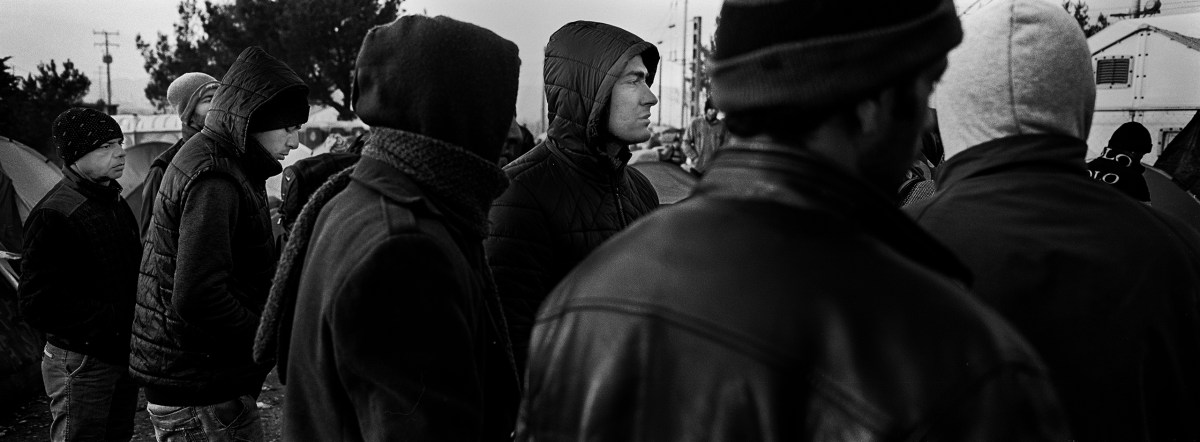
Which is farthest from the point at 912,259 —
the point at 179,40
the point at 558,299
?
the point at 179,40

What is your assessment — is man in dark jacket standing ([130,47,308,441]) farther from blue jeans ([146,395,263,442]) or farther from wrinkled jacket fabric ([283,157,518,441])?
wrinkled jacket fabric ([283,157,518,441])

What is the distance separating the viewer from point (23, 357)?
6266 millimetres

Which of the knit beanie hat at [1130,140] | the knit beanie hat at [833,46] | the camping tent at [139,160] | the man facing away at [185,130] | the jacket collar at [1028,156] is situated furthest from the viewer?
the camping tent at [139,160]

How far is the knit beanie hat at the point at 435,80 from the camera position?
2010 mm

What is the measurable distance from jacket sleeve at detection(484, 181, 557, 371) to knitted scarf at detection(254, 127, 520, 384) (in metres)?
0.96

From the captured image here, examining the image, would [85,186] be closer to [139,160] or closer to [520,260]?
[520,260]

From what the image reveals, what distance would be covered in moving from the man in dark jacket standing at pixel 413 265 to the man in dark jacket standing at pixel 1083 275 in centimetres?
104

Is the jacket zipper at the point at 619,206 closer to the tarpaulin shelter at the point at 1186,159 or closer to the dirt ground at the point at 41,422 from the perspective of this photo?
the dirt ground at the point at 41,422

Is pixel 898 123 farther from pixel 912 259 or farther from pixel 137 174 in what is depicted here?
pixel 137 174

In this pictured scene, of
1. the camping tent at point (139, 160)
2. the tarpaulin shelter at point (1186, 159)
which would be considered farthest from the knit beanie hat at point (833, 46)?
the camping tent at point (139, 160)

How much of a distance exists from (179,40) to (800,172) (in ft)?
167

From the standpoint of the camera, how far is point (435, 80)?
79.0 inches

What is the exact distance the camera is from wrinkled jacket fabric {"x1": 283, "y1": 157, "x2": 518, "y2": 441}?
177 centimetres

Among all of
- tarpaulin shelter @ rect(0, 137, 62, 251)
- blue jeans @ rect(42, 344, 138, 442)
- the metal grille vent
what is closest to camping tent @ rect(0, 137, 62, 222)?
tarpaulin shelter @ rect(0, 137, 62, 251)
